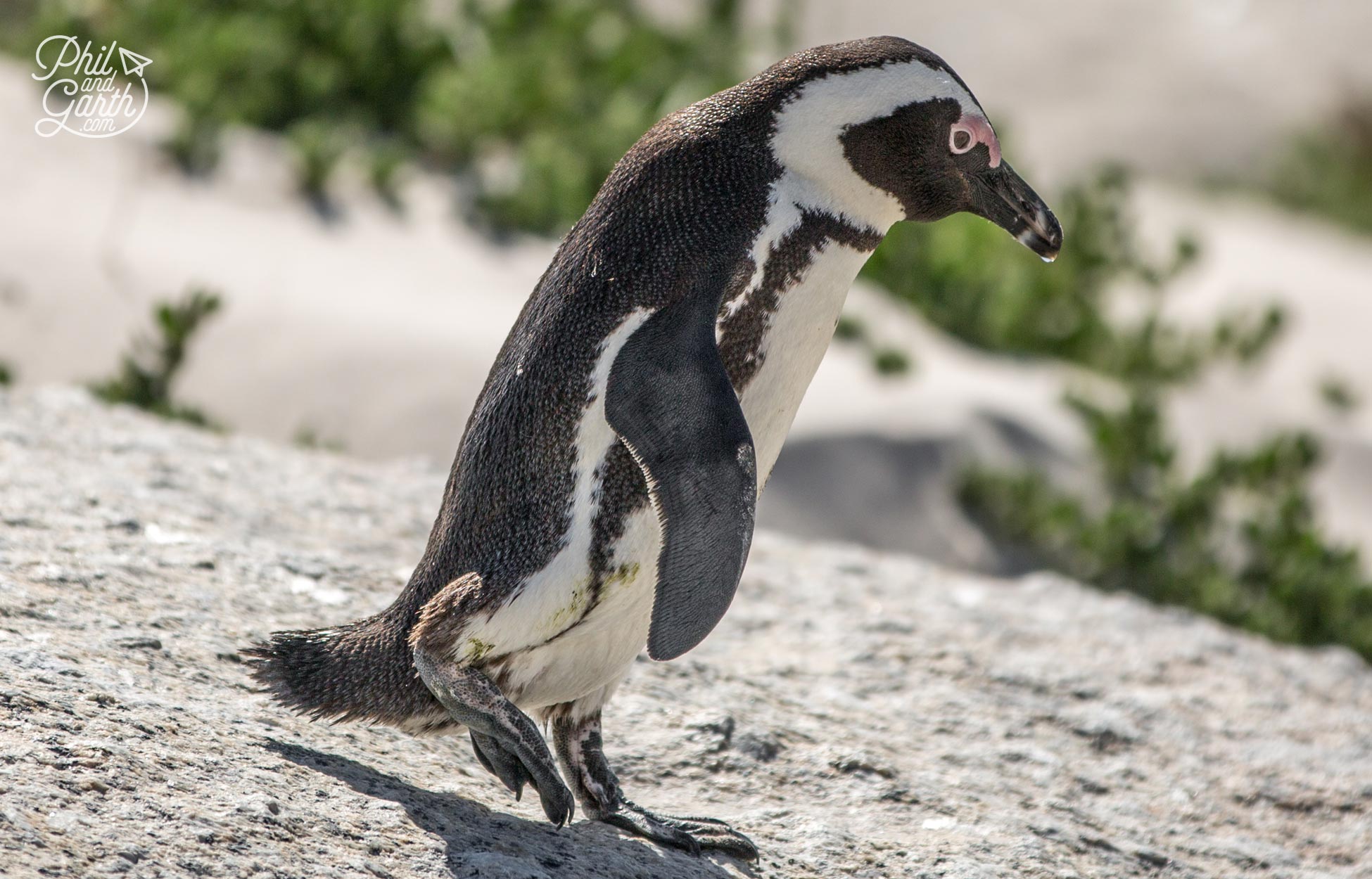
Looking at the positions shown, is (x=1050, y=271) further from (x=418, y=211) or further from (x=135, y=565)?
(x=135, y=565)

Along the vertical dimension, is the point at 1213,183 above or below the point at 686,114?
above

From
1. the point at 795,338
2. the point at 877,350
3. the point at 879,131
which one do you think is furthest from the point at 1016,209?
the point at 877,350

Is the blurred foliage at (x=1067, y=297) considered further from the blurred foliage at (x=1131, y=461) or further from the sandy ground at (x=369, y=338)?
the sandy ground at (x=369, y=338)

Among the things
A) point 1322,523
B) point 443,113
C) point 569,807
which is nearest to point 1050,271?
point 1322,523

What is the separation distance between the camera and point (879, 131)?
2.25m

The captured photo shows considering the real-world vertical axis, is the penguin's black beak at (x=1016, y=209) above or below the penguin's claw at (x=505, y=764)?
above

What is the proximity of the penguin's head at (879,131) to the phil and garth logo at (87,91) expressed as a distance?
15.2ft

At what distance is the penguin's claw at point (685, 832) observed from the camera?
2295 millimetres

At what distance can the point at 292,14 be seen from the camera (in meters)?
7.45

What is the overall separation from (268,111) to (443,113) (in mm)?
826

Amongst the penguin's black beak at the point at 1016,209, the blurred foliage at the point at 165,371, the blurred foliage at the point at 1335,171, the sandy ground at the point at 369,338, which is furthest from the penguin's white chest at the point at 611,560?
the blurred foliage at the point at 1335,171

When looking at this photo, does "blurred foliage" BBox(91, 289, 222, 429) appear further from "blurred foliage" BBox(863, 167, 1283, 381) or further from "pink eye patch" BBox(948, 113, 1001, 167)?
"blurred foliage" BBox(863, 167, 1283, 381)

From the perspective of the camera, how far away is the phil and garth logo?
6316mm

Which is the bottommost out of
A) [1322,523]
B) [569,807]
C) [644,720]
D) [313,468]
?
[569,807]
